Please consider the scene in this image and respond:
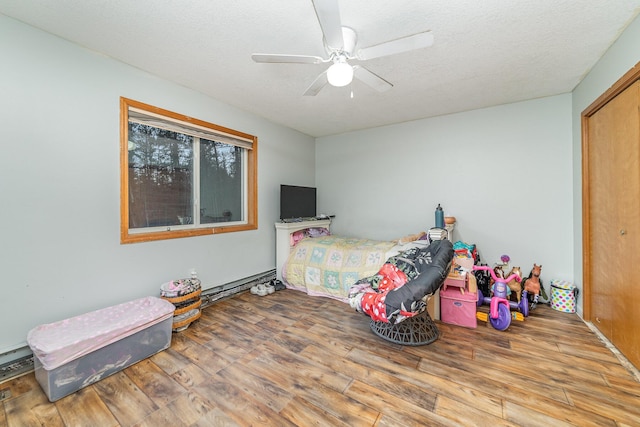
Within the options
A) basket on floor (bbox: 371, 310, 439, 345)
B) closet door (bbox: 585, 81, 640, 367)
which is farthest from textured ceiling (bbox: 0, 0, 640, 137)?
basket on floor (bbox: 371, 310, 439, 345)

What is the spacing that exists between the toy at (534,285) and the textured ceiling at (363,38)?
79.2 inches

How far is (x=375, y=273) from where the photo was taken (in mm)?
2898

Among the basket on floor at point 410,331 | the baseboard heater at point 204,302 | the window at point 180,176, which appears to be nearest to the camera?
the baseboard heater at point 204,302

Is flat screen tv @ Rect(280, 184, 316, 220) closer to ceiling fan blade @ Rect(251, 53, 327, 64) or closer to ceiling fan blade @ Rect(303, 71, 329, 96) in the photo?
ceiling fan blade @ Rect(303, 71, 329, 96)

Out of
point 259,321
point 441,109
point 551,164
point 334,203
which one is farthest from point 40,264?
point 551,164

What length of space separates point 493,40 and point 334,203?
3050 millimetres

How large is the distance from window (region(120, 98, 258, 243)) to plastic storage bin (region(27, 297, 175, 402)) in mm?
690

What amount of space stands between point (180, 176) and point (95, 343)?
1716 millimetres

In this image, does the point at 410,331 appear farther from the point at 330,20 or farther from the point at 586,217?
the point at 330,20

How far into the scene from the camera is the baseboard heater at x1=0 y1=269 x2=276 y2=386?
171cm

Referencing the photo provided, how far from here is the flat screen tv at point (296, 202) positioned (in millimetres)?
3725

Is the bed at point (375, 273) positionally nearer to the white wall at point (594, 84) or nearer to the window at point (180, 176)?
the window at point (180, 176)

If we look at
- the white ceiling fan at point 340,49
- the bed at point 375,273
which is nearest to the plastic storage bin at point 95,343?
the bed at point 375,273

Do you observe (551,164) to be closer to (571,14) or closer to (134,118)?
(571,14)
